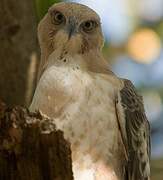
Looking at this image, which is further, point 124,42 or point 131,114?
point 124,42

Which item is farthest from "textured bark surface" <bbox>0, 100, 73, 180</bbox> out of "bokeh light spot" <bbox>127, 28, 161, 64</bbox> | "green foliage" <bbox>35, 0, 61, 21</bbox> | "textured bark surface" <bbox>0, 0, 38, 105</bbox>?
"bokeh light spot" <bbox>127, 28, 161, 64</bbox>

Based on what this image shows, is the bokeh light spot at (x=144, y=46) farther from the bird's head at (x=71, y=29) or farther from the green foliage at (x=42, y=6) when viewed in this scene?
the bird's head at (x=71, y=29)

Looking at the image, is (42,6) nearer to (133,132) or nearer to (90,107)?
(90,107)

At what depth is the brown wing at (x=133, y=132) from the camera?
16.0ft

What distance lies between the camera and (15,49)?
196 inches

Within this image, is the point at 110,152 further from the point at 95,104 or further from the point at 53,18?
the point at 53,18

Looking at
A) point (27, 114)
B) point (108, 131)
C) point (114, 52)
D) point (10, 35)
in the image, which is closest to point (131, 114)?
point (108, 131)

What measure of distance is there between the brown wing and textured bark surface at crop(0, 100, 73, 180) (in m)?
1.46

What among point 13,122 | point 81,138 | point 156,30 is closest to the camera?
point 13,122

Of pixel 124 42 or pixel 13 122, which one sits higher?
pixel 124 42

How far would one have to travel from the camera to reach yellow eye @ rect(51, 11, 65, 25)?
548cm

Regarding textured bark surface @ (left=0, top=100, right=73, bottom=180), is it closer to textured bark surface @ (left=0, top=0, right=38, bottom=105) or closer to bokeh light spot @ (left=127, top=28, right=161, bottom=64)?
textured bark surface @ (left=0, top=0, right=38, bottom=105)

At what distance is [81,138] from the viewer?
15.2 ft

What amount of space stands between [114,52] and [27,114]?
4.41 m
